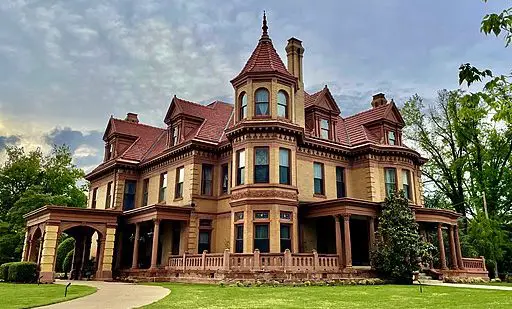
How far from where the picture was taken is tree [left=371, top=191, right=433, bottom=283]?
21.9 m

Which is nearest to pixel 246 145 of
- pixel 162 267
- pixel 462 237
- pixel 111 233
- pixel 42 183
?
A: pixel 162 267

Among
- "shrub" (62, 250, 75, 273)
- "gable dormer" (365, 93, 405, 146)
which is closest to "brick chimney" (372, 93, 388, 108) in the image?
"gable dormer" (365, 93, 405, 146)

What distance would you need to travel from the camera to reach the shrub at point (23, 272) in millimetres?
22391

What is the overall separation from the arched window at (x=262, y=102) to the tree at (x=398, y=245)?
26.8ft

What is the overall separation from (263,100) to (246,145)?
9.16ft

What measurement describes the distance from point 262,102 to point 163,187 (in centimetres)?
942

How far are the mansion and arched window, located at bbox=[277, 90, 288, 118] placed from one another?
66 mm

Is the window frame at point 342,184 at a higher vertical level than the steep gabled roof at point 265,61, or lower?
lower

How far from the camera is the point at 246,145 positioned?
2345 cm

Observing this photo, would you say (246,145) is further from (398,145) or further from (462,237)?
(462,237)

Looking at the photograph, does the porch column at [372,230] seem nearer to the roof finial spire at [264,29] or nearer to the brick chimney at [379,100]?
the roof finial spire at [264,29]

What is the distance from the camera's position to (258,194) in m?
22.5

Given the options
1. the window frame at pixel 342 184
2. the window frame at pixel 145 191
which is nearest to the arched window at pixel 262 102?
the window frame at pixel 342 184

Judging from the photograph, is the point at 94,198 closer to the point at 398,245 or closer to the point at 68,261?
the point at 68,261
